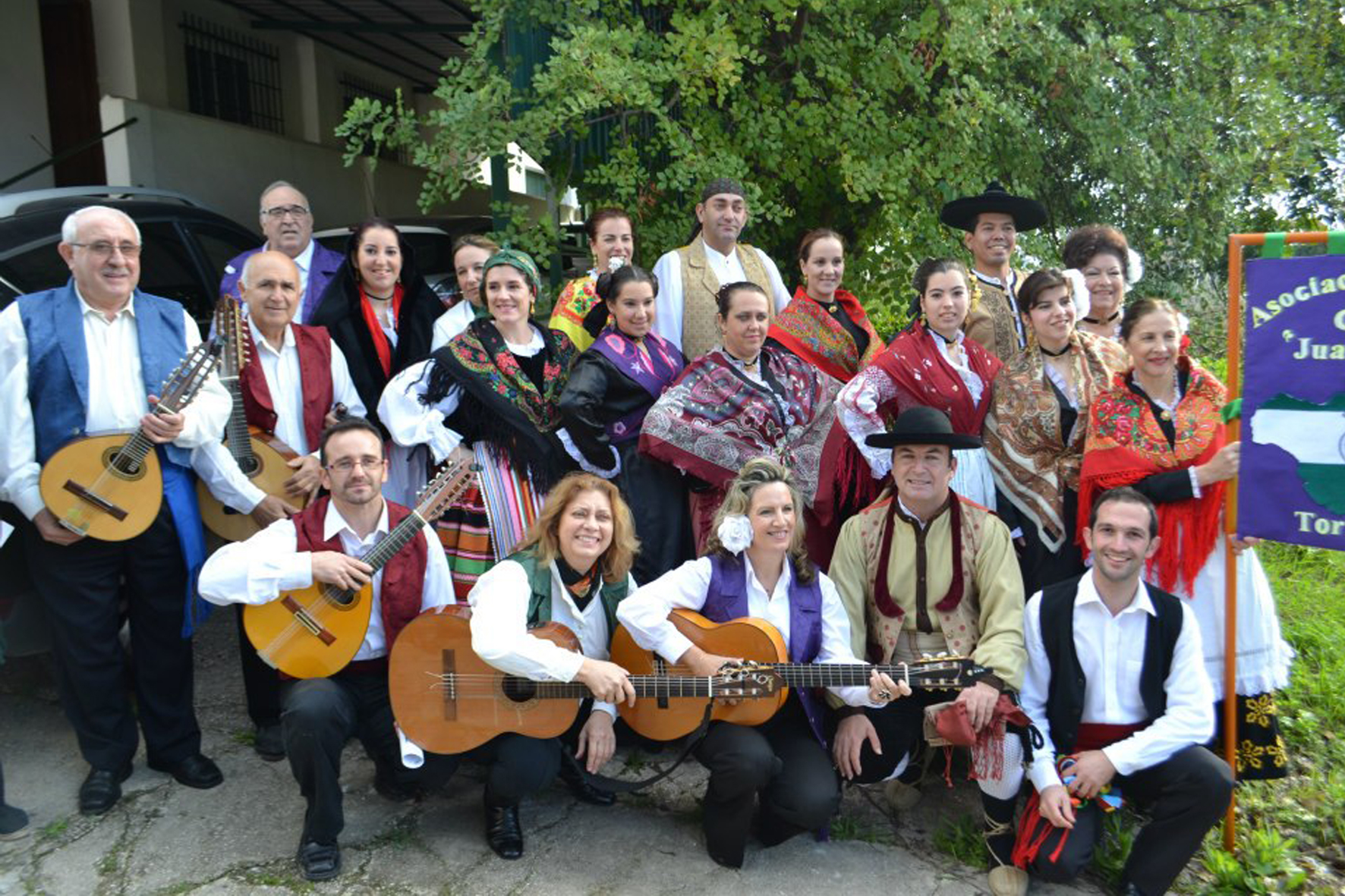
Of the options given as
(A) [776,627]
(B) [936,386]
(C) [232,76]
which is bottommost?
(A) [776,627]

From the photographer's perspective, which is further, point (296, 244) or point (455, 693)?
point (296, 244)

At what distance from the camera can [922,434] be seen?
11.8 feet

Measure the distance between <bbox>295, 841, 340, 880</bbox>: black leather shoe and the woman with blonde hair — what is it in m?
0.48

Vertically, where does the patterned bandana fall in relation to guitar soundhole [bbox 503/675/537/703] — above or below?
above

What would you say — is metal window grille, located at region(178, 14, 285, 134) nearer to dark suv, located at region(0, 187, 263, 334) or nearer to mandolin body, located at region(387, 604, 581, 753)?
dark suv, located at region(0, 187, 263, 334)

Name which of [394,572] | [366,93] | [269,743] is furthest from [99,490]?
[366,93]

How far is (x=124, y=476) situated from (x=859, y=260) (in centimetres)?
432

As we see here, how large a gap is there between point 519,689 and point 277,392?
156 centimetres

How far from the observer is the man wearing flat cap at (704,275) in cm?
Answer: 489

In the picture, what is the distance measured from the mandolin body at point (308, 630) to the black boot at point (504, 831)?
672 mm

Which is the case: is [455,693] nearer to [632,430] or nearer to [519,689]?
[519,689]

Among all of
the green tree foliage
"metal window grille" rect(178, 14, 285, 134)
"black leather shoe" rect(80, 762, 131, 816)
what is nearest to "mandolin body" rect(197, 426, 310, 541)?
"black leather shoe" rect(80, 762, 131, 816)

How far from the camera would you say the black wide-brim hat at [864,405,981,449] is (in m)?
3.58

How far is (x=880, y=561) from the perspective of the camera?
3.71 metres
